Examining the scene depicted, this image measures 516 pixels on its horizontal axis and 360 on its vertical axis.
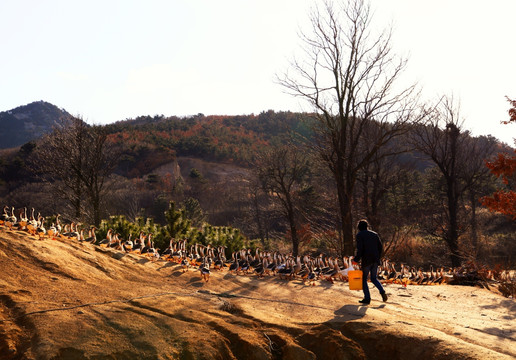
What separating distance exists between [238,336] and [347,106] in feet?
42.5

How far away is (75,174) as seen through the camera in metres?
23.9

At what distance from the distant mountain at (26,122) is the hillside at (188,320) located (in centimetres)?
12957

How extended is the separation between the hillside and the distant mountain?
12957 centimetres

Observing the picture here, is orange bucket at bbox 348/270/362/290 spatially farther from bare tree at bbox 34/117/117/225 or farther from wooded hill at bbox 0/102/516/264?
bare tree at bbox 34/117/117/225

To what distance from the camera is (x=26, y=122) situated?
14425 centimetres

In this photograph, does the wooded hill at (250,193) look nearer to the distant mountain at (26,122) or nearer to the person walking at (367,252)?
the person walking at (367,252)

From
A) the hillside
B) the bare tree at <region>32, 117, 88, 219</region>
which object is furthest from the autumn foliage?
the bare tree at <region>32, 117, 88, 219</region>

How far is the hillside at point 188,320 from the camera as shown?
20.8 ft

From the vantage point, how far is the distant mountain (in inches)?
5162

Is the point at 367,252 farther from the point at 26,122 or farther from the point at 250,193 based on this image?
the point at 26,122

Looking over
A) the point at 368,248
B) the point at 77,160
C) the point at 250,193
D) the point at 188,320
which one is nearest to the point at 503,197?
the point at 368,248

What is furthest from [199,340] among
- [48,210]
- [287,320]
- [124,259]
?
[48,210]

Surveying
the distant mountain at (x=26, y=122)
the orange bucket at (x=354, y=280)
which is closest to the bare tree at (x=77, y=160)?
the orange bucket at (x=354, y=280)

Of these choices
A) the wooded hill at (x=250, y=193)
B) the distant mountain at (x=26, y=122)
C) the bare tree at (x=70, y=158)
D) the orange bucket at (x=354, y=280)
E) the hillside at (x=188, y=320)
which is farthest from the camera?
the distant mountain at (x=26, y=122)
